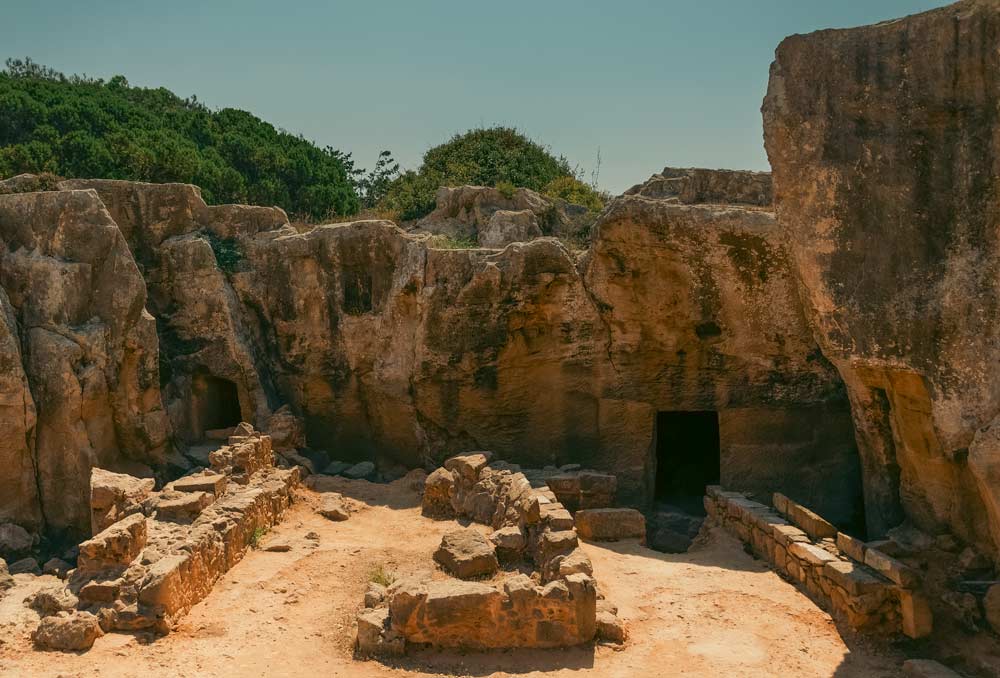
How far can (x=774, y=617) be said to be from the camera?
8.08 metres

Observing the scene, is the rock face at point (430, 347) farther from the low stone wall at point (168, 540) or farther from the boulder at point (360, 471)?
the low stone wall at point (168, 540)

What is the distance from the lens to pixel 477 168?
2111 cm

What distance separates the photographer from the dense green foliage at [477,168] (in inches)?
776

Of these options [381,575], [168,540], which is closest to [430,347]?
[381,575]

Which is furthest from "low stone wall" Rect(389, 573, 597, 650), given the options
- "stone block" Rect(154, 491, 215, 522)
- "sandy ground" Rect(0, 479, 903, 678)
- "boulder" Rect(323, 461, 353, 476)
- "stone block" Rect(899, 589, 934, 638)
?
"boulder" Rect(323, 461, 353, 476)

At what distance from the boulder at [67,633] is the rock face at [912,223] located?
7171mm

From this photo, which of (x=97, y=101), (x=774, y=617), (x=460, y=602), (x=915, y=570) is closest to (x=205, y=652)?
(x=460, y=602)

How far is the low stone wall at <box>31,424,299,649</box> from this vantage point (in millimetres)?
7660

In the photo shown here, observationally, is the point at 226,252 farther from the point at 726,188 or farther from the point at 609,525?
the point at 726,188

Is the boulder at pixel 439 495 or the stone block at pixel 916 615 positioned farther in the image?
the boulder at pixel 439 495

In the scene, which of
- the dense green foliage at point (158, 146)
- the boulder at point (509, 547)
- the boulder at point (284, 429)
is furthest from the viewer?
the dense green foliage at point (158, 146)

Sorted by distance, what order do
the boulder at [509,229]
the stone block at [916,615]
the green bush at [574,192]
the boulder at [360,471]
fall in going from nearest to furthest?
the stone block at [916,615] < the boulder at [360,471] < the boulder at [509,229] < the green bush at [574,192]

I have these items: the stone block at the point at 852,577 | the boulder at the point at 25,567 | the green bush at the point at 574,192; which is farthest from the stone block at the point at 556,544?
the green bush at the point at 574,192

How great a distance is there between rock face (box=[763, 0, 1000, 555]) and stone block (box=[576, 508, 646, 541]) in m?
3.06
